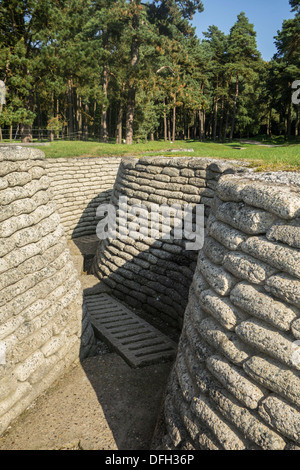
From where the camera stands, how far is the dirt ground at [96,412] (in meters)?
3.75

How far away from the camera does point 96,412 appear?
163 inches

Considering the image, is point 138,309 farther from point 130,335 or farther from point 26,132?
point 26,132

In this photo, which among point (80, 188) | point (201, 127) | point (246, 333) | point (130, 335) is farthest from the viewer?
point (201, 127)

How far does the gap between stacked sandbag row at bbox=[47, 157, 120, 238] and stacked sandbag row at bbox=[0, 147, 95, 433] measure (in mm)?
6630

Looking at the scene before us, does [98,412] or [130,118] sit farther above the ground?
[130,118]

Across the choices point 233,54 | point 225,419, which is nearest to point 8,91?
point 233,54

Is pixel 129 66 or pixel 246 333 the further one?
pixel 129 66

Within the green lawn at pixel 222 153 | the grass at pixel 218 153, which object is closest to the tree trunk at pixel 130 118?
the grass at pixel 218 153

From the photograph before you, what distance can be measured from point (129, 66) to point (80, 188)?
16624 mm

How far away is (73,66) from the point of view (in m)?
21.4

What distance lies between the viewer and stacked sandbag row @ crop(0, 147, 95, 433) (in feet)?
13.0

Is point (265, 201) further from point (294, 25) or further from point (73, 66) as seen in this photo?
point (294, 25)

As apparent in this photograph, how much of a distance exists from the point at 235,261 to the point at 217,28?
53941 mm

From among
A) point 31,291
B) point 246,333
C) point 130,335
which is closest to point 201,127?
point 130,335
